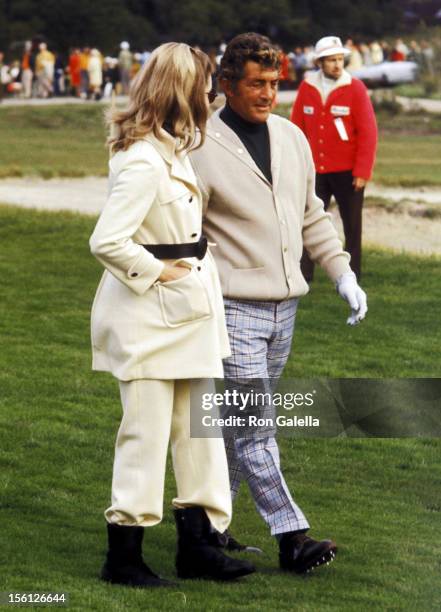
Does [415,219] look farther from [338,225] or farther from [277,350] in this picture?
[277,350]

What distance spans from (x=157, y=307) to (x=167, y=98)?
668mm

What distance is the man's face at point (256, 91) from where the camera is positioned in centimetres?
539

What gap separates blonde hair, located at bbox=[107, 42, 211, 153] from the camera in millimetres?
4895

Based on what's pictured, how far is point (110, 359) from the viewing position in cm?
509

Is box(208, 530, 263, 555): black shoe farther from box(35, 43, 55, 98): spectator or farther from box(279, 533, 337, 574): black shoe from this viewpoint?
box(35, 43, 55, 98): spectator

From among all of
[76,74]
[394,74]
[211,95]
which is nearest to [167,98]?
[211,95]

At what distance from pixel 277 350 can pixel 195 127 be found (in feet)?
3.17

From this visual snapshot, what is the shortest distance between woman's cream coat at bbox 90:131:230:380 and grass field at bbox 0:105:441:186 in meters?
15.8

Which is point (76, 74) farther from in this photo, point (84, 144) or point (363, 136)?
point (363, 136)

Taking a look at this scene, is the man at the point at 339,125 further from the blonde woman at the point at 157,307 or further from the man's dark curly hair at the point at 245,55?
the blonde woman at the point at 157,307

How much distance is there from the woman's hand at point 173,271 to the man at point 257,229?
40 cm

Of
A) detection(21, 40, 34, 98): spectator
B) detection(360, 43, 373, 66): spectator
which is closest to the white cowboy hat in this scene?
detection(21, 40, 34, 98): spectator

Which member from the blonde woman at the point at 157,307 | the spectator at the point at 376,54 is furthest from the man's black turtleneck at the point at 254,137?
the spectator at the point at 376,54

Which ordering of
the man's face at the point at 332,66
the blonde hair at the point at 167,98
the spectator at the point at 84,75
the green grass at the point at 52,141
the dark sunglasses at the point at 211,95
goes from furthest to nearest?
1. the spectator at the point at 84,75
2. the green grass at the point at 52,141
3. the man's face at the point at 332,66
4. the dark sunglasses at the point at 211,95
5. the blonde hair at the point at 167,98
